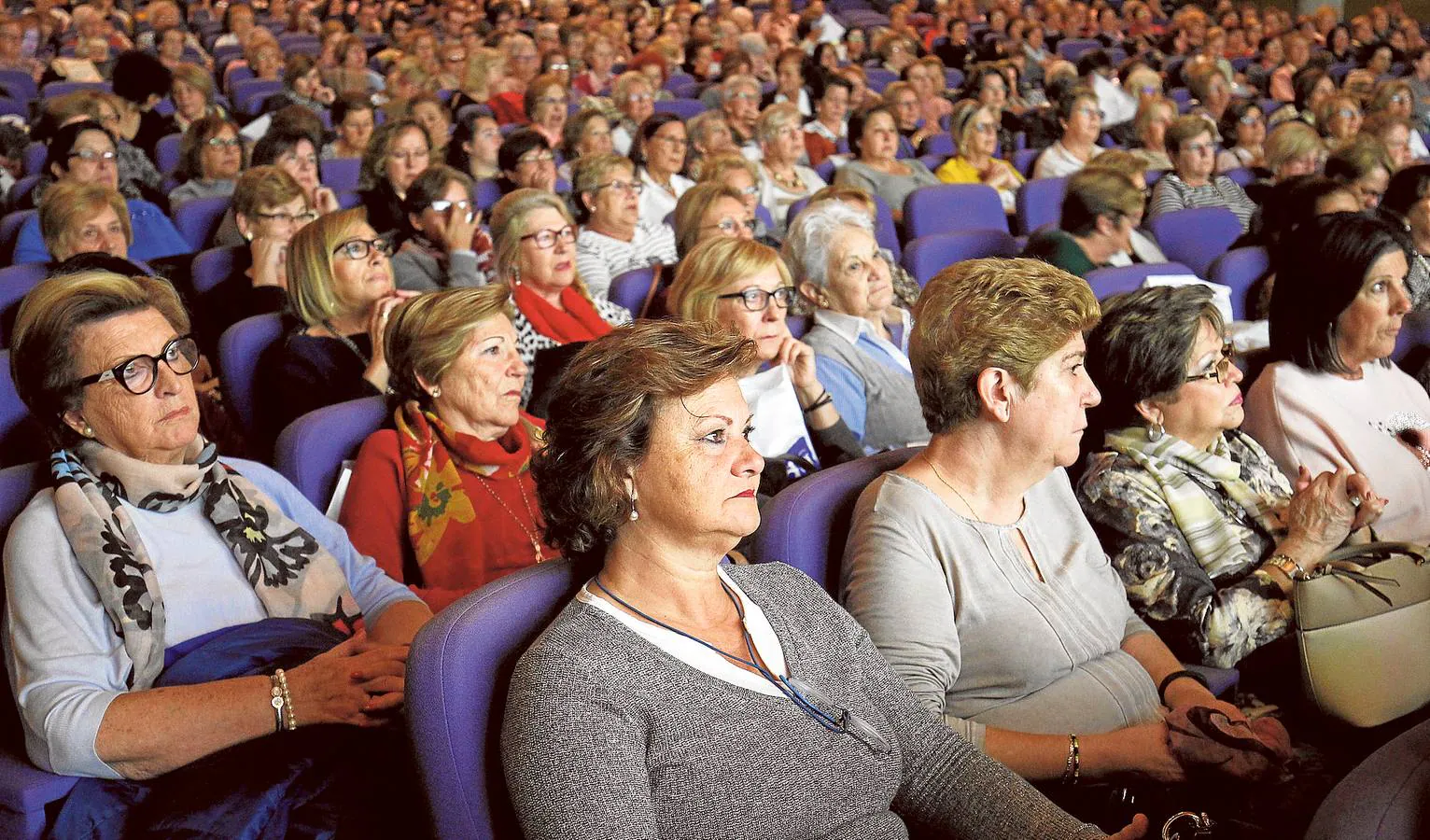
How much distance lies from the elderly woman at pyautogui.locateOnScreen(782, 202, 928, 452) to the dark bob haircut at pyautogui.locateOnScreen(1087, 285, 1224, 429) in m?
0.76

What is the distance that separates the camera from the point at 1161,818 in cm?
156

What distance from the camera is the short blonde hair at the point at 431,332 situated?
7.20 ft

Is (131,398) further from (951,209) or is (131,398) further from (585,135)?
(585,135)

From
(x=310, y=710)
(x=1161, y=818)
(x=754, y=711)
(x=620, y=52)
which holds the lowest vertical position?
(x=620, y=52)

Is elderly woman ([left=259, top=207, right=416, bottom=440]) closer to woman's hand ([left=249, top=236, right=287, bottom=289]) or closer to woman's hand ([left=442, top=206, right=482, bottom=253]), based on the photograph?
woman's hand ([left=249, top=236, right=287, bottom=289])

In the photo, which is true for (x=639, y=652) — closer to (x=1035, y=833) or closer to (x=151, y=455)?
(x=1035, y=833)

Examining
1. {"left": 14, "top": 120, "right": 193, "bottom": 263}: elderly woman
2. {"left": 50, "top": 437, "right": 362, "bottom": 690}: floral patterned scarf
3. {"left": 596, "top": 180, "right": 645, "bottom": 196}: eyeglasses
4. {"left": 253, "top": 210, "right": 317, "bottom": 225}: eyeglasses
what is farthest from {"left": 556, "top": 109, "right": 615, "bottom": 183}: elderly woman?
{"left": 50, "top": 437, "right": 362, "bottom": 690}: floral patterned scarf

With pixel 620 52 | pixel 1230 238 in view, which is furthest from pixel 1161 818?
pixel 620 52

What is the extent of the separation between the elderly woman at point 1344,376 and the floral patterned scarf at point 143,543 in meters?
1.76

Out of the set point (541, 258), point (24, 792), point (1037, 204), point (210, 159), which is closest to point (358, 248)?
point (541, 258)

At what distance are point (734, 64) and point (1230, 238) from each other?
3.87 m

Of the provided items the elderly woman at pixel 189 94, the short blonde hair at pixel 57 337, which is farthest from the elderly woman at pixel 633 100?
the short blonde hair at pixel 57 337

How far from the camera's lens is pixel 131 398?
1.70 metres

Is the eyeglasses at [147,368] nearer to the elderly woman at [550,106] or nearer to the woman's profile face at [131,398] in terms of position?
the woman's profile face at [131,398]
